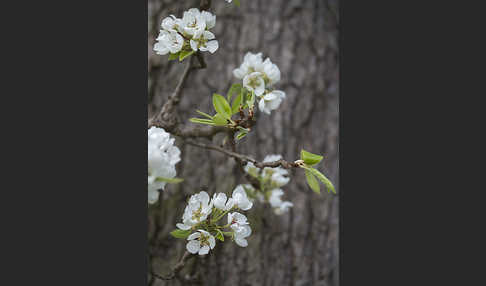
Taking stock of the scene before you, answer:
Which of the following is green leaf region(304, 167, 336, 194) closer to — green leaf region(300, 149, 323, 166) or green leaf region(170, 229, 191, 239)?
green leaf region(300, 149, 323, 166)

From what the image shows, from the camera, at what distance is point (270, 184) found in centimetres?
102

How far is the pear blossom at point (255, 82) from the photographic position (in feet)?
2.51

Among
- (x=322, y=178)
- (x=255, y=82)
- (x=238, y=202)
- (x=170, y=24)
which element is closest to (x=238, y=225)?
(x=238, y=202)

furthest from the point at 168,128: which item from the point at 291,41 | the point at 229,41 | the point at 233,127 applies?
the point at 291,41

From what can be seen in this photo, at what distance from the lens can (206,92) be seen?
1.13 meters

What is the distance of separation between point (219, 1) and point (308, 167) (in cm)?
65

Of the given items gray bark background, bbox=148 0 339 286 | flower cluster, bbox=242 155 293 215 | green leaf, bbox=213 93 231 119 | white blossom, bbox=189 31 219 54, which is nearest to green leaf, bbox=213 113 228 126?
green leaf, bbox=213 93 231 119

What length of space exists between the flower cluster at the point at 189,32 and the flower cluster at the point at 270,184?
36cm

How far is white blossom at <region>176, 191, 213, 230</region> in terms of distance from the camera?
2.25 ft

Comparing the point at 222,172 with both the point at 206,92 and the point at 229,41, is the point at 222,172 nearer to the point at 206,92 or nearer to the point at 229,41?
the point at 206,92

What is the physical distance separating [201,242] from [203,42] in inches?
14.7

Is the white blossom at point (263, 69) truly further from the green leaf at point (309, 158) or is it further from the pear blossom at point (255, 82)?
the green leaf at point (309, 158)

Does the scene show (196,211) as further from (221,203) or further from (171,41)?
(171,41)

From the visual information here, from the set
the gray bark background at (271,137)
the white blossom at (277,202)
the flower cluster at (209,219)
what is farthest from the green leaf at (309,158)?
the gray bark background at (271,137)
